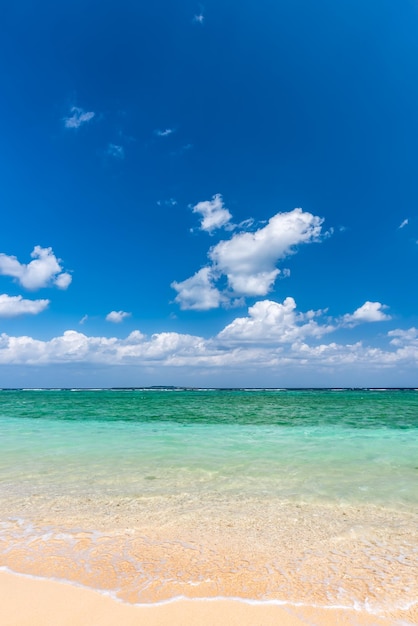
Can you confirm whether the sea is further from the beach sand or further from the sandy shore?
the sandy shore

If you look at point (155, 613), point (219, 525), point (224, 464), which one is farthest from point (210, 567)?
point (224, 464)

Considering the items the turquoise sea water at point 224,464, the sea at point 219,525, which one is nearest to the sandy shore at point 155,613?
the sea at point 219,525

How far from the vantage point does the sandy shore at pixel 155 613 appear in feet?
10.7

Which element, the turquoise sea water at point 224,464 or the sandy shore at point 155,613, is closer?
the sandy shore at point 155,613

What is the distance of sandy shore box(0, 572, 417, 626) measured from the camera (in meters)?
3.27

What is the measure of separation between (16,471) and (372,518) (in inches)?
334

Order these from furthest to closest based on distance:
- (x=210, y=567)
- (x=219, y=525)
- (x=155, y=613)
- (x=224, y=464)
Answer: (x=224, y=464) → (x=219, y=525) → (x=210, y=567) → (x=155, y=613)

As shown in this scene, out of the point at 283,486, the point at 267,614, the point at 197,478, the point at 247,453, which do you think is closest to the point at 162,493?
the point at 197,478

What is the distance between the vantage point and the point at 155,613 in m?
3.41

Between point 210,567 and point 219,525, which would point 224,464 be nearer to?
point 219,525

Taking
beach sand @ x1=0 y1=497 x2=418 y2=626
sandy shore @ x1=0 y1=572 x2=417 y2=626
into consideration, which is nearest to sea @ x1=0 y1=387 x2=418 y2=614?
beach sand @ x1=0 y1=497 x2=418 y2=626

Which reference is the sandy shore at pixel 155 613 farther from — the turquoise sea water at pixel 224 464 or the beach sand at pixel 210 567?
the turquoise sea water at pixel 224 464

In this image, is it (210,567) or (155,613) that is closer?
(155,613)

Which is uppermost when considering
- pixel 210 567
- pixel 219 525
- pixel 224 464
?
pixel 210 567
